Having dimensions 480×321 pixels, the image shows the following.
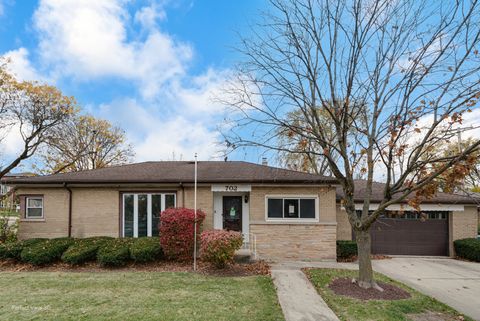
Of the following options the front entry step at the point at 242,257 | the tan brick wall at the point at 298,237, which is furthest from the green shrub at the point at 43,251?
the tan brick wall at the point at 298,237

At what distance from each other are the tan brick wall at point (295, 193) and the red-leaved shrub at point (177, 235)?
269 centimetres

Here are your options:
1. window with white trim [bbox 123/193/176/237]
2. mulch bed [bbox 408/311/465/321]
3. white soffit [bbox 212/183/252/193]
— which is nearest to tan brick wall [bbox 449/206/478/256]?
mulch bed [bbox 408/311/465/321]

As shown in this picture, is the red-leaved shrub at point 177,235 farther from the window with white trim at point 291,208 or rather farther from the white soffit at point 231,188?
the window with white trim at point 291,208

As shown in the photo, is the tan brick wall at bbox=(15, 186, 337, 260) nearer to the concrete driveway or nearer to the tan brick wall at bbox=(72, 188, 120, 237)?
the tan brick wall at bbox=(72, 188, 120, 237)

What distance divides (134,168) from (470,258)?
617 inches

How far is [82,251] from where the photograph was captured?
10.1 metres

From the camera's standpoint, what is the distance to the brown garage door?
1409 centimetres

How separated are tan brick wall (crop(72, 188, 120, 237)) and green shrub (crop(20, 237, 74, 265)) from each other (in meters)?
1.64

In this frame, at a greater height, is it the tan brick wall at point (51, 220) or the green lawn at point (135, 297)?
the tan brick wall at point (51, 220)

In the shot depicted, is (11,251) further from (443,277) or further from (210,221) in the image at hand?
(443,277)

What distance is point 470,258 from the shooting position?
13055 mm

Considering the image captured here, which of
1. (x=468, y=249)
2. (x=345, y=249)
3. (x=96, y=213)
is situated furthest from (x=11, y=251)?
(x=468, y=249)

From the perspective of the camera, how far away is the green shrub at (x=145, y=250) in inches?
400

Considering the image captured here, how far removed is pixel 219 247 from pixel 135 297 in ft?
9.69
